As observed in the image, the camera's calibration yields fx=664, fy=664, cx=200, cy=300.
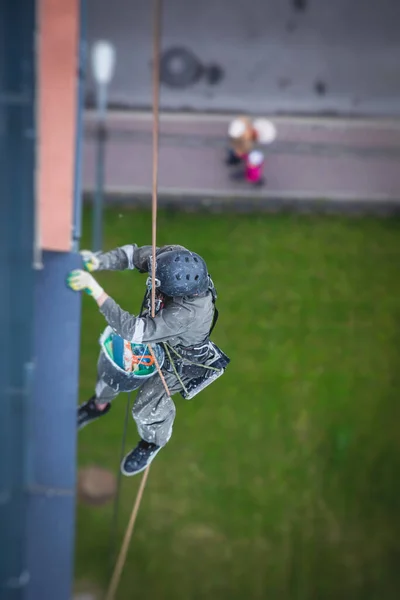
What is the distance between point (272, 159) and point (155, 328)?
7.68 feet

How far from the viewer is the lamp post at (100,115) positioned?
282 centimetres

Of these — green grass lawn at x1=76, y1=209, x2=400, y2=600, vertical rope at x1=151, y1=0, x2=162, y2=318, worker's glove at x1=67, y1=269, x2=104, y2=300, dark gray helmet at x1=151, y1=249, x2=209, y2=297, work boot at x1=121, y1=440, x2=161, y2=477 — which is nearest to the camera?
vertical rope at x1=151, y1=0, x2=162, y2=318

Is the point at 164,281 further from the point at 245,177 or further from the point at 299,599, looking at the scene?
the point at 299,599

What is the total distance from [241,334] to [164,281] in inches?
73.2

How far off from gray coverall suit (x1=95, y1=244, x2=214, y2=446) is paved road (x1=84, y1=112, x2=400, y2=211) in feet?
4.95

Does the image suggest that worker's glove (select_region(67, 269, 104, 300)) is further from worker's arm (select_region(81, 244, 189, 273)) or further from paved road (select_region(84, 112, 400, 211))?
paved road (select_region(84, 112, 400, 211))

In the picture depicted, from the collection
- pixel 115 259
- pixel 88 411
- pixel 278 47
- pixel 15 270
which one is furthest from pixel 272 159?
pixel 15 270

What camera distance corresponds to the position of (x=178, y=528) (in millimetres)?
3252

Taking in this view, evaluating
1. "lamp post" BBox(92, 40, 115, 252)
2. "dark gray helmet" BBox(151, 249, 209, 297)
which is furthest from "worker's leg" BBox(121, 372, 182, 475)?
"lamp post" BBox(92, 40, 115, 252)

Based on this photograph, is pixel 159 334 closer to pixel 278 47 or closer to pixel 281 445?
pixel 281 445

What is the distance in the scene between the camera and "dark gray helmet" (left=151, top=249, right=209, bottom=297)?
5.03ft

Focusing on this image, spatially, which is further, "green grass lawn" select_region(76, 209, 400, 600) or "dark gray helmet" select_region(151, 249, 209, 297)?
"green grass lawn" select_region(76, 209, 400, 600)

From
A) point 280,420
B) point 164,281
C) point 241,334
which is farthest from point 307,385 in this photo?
point 164,281

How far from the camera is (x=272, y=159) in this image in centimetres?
371
